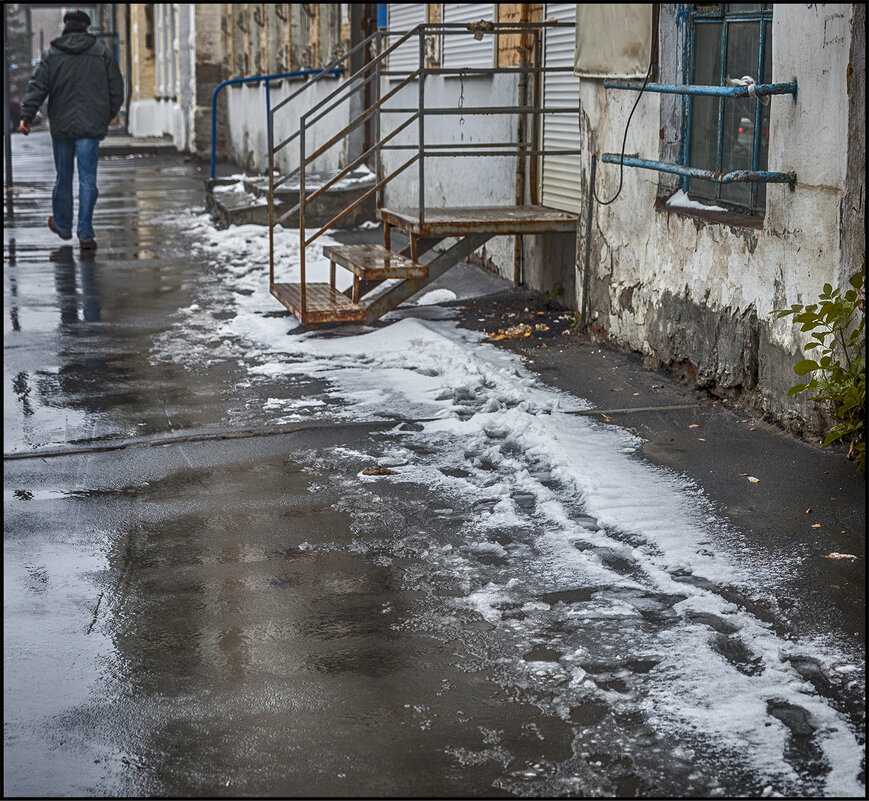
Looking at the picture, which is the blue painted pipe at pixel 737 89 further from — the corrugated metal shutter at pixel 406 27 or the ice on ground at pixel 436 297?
the corrugated metal shutter at pixel 406 27

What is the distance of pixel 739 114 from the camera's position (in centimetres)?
610

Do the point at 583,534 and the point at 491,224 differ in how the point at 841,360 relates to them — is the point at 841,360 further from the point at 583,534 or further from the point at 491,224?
the point at 491,224

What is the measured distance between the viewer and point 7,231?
13.7 metres

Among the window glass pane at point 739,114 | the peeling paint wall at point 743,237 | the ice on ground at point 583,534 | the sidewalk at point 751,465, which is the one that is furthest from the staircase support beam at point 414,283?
the window glass pane at point 739,114

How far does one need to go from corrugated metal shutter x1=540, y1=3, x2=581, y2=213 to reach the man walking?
496 centimetres

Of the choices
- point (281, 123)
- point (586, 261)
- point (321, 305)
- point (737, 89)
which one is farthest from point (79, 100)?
point (737, 89)

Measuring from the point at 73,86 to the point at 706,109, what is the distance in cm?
764

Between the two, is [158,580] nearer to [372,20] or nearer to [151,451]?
[151,451]

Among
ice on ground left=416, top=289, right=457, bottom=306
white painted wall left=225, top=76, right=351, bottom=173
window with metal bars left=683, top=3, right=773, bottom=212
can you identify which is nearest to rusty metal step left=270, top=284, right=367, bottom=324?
ice on ground left=416, top=289, right=457, bottom=306

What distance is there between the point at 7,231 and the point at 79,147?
80.3 inches

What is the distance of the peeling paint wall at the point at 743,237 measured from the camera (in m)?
4.79

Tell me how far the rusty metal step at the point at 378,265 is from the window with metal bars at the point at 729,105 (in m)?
2.03

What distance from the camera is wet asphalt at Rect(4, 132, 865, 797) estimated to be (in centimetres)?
280

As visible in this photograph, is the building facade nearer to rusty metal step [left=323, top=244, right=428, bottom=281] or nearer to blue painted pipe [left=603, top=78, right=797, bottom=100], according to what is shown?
blue painted pipe [left=603, top=78, right=797, bottom=100]
